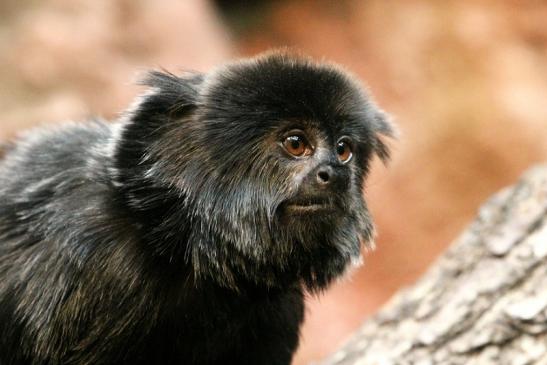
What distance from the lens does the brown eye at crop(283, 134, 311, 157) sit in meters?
3.23

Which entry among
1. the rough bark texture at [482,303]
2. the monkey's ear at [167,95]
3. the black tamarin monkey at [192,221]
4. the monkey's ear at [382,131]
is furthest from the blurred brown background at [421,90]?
the black tamarin monkey at [192,221]

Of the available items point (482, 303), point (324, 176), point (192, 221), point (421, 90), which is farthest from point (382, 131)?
point (421, 90)

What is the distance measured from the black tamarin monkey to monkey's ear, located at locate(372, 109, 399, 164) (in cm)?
16

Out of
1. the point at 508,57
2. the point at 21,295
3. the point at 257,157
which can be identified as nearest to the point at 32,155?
the point at 21,295

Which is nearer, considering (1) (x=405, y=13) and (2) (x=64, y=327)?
(2) (x=64, y=327)

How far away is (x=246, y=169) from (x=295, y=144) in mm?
234

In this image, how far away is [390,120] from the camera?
12.6ft

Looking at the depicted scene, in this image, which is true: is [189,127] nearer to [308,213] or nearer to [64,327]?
[308,213]

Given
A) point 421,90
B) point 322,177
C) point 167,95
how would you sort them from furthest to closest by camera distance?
point 421,90 → point 167,95 → point 322,177

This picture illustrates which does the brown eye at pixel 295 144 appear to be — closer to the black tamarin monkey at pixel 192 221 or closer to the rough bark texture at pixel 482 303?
the black tamarin monkey at pixel 192 221

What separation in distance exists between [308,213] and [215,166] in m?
0.44

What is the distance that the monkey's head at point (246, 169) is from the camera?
3205 millimetres

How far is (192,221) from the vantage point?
10.6ft

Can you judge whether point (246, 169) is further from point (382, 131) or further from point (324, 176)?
point (382, 131)
